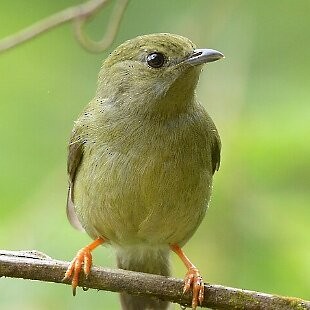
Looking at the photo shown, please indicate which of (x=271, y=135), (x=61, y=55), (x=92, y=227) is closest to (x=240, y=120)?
(x=271, y=135)

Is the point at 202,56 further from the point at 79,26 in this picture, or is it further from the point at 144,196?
the point at 79,26

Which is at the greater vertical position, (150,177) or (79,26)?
(79,26)

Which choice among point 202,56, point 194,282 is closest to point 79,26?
point 202,56

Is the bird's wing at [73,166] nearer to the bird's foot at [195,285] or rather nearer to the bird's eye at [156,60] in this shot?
the bird's eye at [156,60]

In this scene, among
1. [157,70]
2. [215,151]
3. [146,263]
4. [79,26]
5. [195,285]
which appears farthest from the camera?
[79,26]

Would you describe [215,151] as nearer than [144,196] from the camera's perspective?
No

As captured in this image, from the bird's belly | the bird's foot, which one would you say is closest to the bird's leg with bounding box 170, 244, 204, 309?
the bird's foot

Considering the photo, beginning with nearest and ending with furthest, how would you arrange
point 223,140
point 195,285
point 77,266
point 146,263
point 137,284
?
point 137,284 → point 195,285 → point 77,266 → point 223,140 → point 146,263
